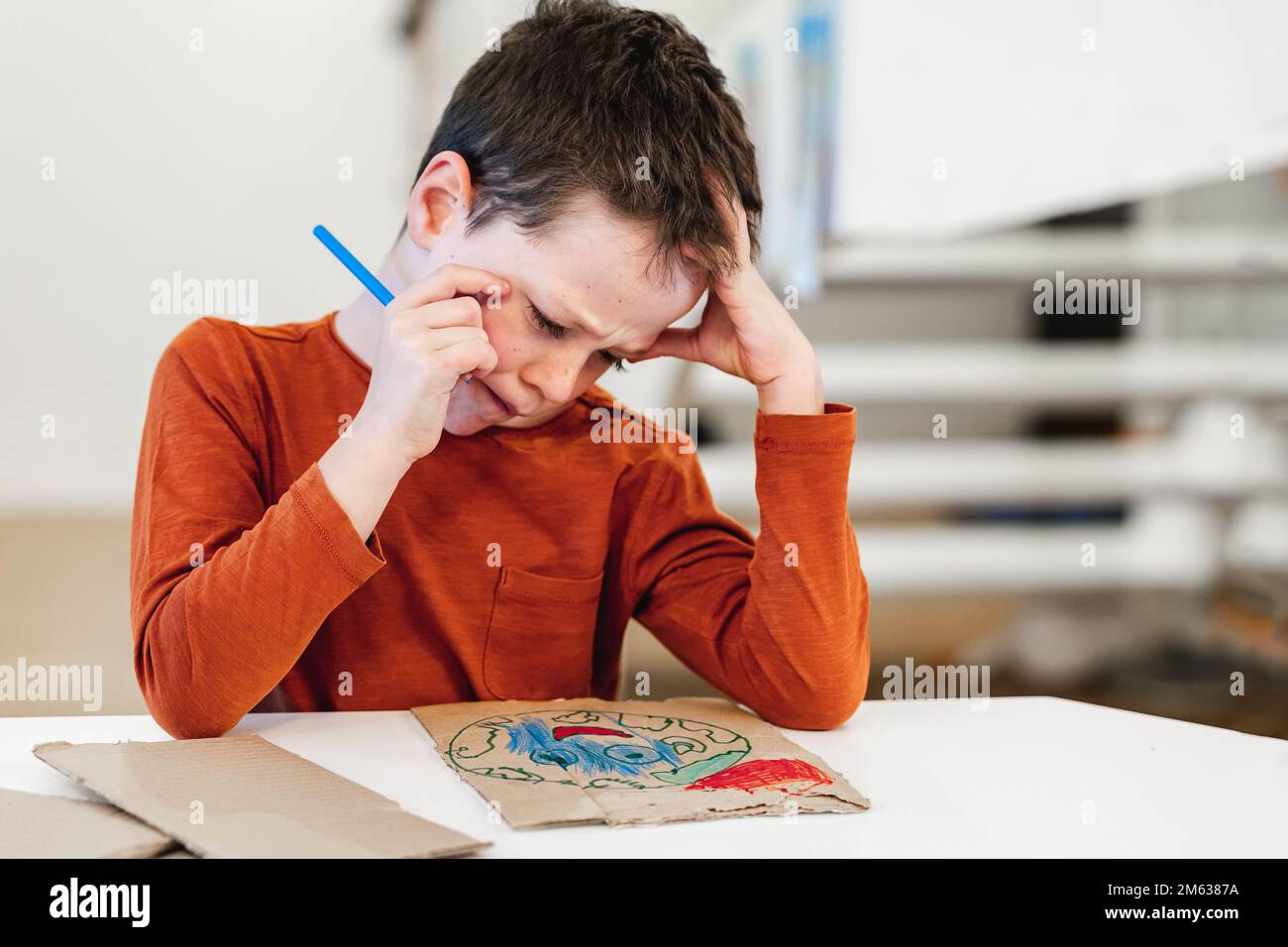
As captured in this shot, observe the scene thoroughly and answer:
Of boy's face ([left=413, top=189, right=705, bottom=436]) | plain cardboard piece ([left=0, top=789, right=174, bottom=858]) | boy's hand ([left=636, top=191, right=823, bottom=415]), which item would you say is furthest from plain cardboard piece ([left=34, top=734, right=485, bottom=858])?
boy's hand ([left=636, top=191, right=823, bottom=415])

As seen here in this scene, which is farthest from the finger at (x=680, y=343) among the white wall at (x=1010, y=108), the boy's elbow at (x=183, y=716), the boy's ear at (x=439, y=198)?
the white wall at (x=1010, y=108)

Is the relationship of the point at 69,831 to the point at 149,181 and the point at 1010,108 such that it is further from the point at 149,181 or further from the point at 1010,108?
the point at 1010,108

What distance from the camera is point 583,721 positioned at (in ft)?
→ 2.77

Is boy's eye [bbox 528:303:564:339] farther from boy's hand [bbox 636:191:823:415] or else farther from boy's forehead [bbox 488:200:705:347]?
boy's hand [bbox 636:191:823:415]

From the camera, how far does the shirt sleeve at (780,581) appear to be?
93 centimetres

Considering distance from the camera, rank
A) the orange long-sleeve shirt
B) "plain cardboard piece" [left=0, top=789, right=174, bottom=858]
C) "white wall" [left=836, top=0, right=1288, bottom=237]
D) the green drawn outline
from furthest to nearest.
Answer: "white wall" [left=836, top=0, right=1288, bottom=237] < the orange long-sleeve shirt < the green drawn outline < "plain cardboard piece" [left=0, top=789, right=174, bottom=858]

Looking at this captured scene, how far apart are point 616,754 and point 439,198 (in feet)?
1.52

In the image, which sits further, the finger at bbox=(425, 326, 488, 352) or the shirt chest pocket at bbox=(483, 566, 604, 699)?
the shirt chest pocket at bbox=(483, 566, 604, 699)

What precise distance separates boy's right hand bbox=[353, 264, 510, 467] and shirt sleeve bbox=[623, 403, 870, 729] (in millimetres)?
277

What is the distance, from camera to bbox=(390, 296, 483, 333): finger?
82 centimetres

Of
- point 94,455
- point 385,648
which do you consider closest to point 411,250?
point 385,648

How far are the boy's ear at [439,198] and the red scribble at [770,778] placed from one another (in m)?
0.47

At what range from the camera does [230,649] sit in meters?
→ 0.78

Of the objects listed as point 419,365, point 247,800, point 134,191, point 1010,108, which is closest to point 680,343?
point 419,365
